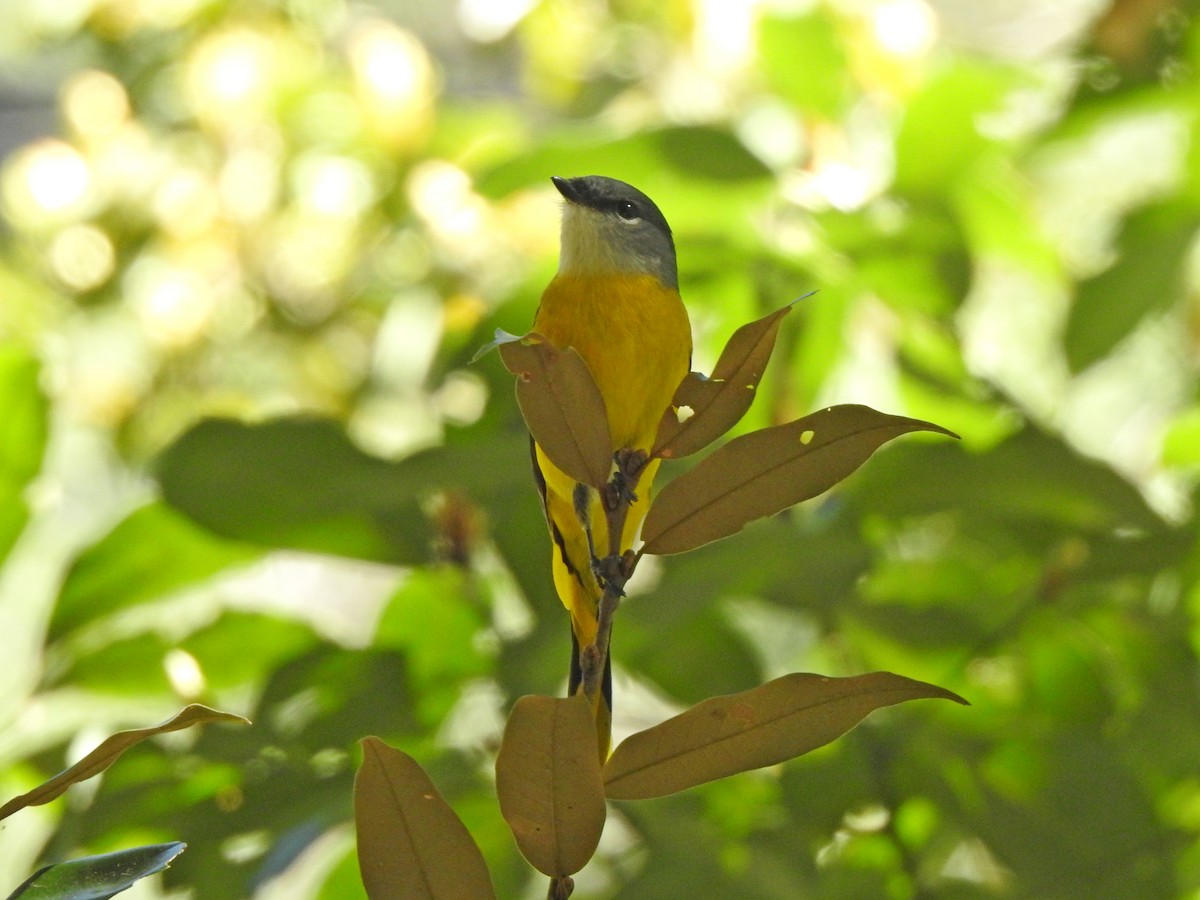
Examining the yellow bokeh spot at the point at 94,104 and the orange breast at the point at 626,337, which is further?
the yellow bokeh spot at the point at 94,104

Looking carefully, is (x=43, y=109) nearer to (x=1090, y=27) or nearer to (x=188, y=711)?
(x=1090, y=27)

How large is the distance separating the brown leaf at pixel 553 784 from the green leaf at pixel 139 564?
0.40 metres

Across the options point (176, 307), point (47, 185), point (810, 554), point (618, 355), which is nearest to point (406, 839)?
point (618, 355)

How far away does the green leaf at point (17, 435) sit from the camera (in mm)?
609

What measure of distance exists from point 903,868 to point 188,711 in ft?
1.52

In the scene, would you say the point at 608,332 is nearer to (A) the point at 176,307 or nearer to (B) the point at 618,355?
(B) the point at 618,355

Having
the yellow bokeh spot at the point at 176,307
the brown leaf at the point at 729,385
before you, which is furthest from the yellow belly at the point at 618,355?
the yellow bokeh spot at the point at 176,307

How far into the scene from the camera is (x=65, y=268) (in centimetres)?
130

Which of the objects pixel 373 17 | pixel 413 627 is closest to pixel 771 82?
pixel 413 627

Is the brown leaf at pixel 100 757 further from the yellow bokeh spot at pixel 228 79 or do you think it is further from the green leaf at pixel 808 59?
the yellow bokeh spot at pixel 228 79

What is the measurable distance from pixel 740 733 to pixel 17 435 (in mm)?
470

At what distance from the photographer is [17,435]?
0.61 m

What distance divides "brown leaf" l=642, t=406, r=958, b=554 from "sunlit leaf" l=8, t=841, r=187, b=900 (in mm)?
127

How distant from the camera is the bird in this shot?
15.4 inches
